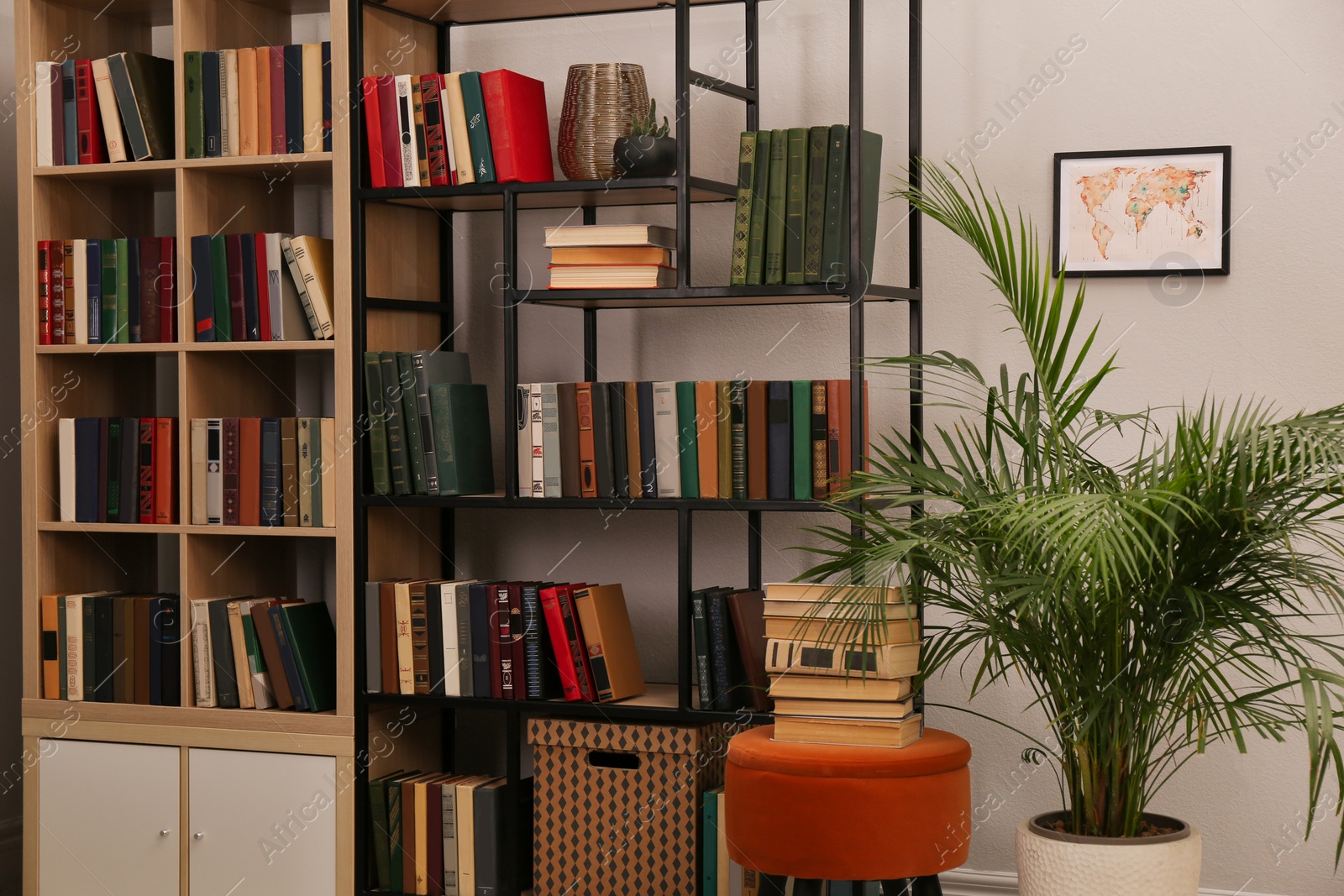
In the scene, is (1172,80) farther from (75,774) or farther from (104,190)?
(75,774)

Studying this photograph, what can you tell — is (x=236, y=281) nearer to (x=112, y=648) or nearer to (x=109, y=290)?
(x=109, y=290)

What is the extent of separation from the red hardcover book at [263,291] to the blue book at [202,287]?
0.11m

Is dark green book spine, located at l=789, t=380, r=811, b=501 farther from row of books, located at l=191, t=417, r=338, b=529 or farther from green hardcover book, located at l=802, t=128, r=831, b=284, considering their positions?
row of books, located at l=191, t=417, r=338, b=529

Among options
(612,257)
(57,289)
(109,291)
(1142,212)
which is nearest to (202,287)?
(109,291)

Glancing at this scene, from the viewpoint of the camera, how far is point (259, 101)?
3057 mm

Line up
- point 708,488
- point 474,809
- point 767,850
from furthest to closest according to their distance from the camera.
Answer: point 474,809 → point 708,488 → point 767,850

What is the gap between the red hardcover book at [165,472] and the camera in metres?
3.12

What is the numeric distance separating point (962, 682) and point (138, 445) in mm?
1978

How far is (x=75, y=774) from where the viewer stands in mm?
3119

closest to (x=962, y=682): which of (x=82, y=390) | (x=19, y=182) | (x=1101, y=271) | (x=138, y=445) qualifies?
(x=1101, y=271)

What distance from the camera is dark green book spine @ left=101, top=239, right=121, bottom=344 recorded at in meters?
3.14

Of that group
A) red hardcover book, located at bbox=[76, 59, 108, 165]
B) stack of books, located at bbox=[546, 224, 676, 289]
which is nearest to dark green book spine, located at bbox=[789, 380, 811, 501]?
stack of books, located at bbox=[546, 224, 676, 289]

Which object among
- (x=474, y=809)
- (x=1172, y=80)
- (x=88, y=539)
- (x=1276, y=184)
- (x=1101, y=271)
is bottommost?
(x=474, y=809)

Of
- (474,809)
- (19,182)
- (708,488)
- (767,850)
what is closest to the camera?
(767,850)
